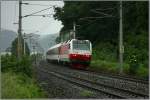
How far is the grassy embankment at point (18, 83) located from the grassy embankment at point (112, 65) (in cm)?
897

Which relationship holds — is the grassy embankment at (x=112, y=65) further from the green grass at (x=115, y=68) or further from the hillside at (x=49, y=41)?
the hillside at (x=49, y=41)

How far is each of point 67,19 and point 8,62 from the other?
44.7 metres

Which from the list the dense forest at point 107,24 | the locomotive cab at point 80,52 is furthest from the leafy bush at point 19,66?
the dense forest at point 107,24

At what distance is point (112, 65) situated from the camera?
3822 centimetres

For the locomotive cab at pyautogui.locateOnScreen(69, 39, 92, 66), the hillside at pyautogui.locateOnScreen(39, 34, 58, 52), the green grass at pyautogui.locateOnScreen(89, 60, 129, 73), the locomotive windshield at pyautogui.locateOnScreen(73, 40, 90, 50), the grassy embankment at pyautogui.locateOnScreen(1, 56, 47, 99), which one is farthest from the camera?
the hillside at pyautogui.locateOnScreen(39, 34, 58, 52)

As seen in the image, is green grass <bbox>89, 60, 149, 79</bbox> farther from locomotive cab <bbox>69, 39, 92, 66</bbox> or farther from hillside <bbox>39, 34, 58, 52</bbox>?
hillside <bbox>39, 34, 58, 52</bbox>

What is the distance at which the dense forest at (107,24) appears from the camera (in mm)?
50947

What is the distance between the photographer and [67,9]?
6800 centimetres

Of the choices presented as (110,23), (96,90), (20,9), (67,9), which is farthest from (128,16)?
(96,90)

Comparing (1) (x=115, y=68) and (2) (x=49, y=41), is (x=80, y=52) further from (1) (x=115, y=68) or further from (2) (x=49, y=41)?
(2) (x=49, y=41)

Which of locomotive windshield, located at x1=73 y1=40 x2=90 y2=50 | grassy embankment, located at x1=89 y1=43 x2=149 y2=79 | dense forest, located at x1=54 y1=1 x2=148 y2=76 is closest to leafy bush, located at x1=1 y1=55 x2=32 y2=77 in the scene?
grassy embankment, located at x1=89 y1=43 x2=149 y2=79

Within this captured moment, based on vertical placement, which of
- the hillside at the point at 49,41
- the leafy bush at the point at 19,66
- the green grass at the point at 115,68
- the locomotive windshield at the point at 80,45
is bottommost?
the green grass at the point at 115,68

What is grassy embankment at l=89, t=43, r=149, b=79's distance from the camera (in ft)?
106

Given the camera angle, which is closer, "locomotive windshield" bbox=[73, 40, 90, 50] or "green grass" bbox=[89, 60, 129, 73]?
"green grass" bbox=[89, 60, 129, 73]
